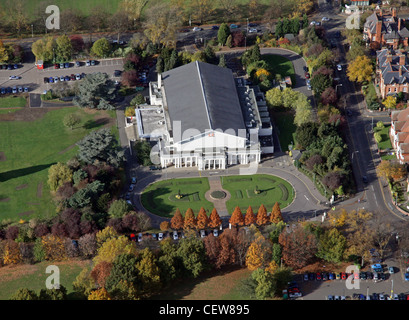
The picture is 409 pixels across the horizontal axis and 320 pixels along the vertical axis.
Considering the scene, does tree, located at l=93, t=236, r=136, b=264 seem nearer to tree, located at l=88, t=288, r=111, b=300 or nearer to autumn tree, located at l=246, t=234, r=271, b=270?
tree, located at l=88, t=288, r=111, b=300

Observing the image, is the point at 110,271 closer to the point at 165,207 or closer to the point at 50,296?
the point at 50,296

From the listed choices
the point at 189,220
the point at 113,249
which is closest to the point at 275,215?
the point at 189,220

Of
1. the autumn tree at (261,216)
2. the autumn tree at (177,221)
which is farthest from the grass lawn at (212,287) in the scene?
the autumn tree at (177,221)

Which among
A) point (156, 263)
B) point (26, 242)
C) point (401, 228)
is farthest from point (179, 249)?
point (401, 228)

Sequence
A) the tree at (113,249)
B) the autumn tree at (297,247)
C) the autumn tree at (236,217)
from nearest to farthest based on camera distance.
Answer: the tree at (113,249) → the autumn tree at (297,247) → the autumn tree at (236,217)

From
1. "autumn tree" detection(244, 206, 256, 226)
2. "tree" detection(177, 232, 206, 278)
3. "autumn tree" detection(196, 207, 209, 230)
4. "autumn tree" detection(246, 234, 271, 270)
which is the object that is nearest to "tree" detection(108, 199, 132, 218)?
"autumn tree" detection(196, 207, 209, 230)

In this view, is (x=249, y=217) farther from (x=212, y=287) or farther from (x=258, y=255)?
(x=212, y=287)

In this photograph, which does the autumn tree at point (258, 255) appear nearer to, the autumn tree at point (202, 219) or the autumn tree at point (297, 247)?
the autumn tree at point (297, 247)
